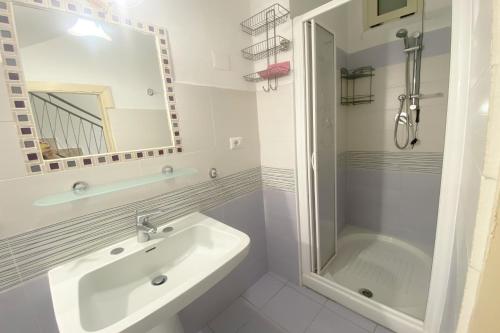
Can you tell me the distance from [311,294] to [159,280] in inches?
44.0

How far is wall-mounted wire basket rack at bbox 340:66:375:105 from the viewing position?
1.96 meters

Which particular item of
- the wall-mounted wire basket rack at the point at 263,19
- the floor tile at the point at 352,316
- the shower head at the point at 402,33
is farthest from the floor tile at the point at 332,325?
the shower head at the point at 402,33

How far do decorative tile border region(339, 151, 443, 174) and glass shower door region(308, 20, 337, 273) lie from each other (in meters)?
0.61

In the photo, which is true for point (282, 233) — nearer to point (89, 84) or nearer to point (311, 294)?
point (311, 294)

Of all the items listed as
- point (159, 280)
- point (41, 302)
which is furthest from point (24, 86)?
point (159, 280)

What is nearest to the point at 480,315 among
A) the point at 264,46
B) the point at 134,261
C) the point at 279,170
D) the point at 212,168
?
the point at 134,261

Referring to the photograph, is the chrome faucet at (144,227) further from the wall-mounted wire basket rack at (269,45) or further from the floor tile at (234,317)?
the wall-mounted wire basket rack at (269,45)

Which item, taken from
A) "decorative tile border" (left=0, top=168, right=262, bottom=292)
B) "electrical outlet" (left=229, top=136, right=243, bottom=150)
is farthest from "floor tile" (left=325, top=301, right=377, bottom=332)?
"electrical outlet" (left=229, top=136, right=243, bottom=150)

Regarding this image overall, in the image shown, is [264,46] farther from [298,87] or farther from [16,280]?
[16,280]

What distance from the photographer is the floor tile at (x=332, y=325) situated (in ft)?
4.20

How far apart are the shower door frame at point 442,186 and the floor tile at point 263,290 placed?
0.73 feet

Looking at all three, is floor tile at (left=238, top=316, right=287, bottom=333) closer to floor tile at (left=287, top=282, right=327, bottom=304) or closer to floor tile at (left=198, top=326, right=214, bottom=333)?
floor tile at (left=198, top=326, right=214, bottom=333)

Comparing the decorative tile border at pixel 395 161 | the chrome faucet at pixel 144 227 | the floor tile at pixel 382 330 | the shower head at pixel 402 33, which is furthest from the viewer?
the decorative tile border at pixel 395 161

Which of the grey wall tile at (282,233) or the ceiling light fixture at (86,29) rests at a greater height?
the ceiling light fixture at (86,29)
